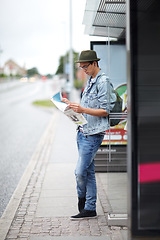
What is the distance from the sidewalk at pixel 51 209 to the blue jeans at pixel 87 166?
0.25 meters

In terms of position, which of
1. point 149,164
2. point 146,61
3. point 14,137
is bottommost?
point 14,137

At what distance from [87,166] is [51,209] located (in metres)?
0.96

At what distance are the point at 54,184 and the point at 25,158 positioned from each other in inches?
114

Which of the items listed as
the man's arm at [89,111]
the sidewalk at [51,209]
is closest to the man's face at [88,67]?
the man's arm at [89,111]

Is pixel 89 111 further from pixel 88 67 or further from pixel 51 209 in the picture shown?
pixel 51 209

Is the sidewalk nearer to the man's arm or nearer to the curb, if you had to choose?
the curb

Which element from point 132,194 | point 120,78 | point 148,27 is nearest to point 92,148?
point 132,194

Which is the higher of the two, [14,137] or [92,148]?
[92,148]

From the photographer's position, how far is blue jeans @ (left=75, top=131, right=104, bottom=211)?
13.7ft

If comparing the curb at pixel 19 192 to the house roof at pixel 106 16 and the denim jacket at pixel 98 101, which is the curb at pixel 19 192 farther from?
the house roof at pixel 106 16

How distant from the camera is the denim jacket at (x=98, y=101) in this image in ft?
13.4

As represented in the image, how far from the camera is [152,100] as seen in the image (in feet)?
9.22

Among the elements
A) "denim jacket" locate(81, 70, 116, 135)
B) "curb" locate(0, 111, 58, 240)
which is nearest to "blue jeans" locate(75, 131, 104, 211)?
"denim jacket" locate(81, 70, 116, 135)

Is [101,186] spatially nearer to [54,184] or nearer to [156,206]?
[54,184]
